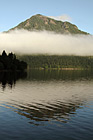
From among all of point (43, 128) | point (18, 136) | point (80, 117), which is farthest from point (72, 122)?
point (18, 136)

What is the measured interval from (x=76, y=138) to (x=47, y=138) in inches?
143

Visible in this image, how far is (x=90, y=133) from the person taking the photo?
25719mm

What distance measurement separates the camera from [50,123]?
97.0 feet

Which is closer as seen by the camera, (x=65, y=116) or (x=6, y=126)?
(x=6, y=126)

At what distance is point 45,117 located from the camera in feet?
109

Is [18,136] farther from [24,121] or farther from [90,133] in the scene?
[90,133]

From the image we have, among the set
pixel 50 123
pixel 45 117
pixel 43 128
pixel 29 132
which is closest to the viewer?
pixel 29 132

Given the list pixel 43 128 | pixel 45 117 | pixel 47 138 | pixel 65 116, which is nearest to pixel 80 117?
pixel 65 116

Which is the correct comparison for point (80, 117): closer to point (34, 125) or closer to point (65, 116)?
point (65, 116)

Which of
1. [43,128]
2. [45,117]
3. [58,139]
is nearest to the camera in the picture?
[58,139]

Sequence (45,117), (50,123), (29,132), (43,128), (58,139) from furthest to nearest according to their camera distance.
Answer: (45,117), (50,123), (43,128), (29,132), (58,139)

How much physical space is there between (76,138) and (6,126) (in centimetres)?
1027

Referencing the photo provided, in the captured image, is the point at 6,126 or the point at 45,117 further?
the point at 45,117

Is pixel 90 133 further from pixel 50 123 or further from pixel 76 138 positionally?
pixel 50 123
